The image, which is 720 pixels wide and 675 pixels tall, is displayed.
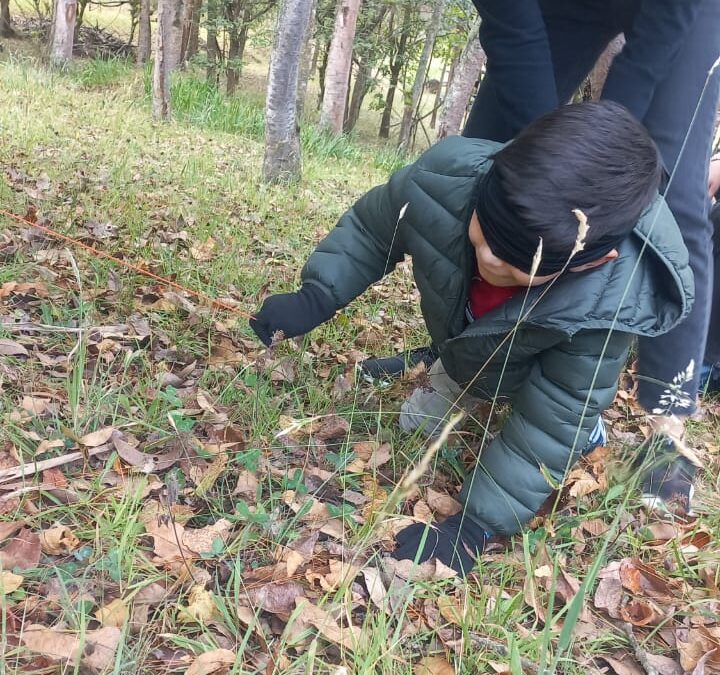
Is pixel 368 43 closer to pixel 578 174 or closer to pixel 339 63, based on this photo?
pixel 339 63

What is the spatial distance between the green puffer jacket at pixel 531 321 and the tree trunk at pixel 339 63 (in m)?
6.97

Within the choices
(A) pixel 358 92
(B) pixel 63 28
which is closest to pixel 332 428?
(B) pixel 63 28

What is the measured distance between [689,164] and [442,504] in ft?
4.54

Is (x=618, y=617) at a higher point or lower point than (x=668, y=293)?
lower

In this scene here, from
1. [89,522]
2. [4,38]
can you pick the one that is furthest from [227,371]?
[4,38]

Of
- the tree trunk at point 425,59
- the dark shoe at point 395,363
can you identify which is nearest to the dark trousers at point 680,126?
the dark shoe at point 395,363

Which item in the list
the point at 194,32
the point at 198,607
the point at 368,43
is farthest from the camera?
the point at 194,32

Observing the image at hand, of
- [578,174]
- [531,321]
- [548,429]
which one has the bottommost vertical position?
[548,429]

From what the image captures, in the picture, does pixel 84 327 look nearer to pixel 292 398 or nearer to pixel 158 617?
pixel 292 398

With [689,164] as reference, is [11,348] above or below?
below

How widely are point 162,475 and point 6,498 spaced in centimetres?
38

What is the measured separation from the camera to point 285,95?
4379 millimetres

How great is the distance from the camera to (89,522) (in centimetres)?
140

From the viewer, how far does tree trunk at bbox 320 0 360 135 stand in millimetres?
8273
